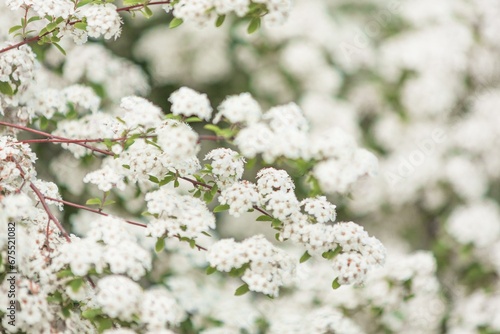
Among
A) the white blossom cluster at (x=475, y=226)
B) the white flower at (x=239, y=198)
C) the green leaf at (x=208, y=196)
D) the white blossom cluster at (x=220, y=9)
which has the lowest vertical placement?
the white flower at (x=239, y=198)

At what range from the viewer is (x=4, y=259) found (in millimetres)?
2426

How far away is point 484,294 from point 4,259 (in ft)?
12.7

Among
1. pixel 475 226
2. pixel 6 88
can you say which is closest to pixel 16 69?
pixel 6 88

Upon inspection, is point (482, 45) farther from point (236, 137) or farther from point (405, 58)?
point (236, 137)

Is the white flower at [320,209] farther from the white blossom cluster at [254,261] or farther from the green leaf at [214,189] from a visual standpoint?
the green leaf at [214,189]

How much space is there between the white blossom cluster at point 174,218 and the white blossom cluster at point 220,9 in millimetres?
651

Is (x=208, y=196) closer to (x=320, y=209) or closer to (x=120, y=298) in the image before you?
(x=320, y=209)

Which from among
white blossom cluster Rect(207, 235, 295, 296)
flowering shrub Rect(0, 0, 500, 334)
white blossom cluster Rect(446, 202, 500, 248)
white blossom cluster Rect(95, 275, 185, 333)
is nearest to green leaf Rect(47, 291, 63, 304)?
flowering shrub Rect(0, 0, 500, 334)

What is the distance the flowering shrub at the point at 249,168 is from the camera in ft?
8.14

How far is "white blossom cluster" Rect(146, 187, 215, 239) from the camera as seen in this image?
265 centimetres

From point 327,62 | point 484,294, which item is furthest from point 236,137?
point 327,62

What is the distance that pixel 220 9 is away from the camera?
246cm

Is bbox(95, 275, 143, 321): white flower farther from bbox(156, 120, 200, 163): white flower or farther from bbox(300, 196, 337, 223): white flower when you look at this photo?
bbox(300, 196, 337, 223): white flower

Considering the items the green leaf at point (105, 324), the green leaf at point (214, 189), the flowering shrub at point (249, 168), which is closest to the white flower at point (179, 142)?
the flowering shrub at point (249, 168)
